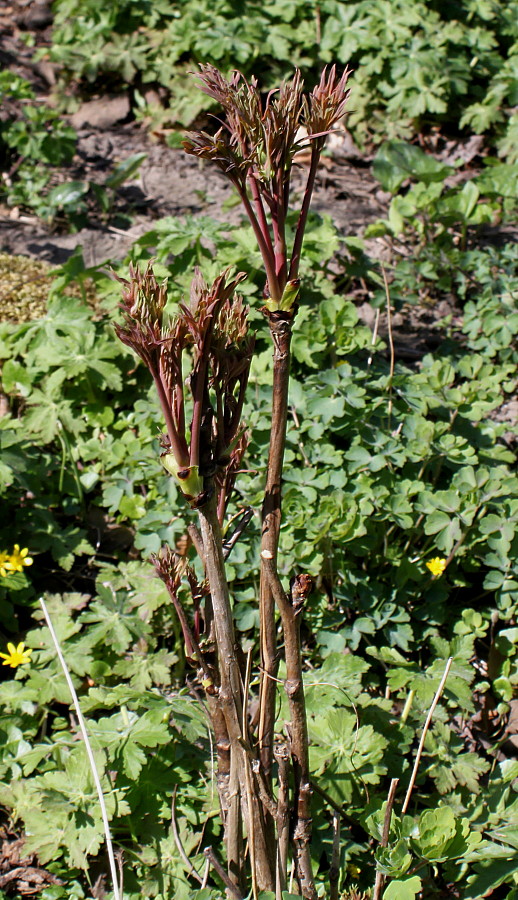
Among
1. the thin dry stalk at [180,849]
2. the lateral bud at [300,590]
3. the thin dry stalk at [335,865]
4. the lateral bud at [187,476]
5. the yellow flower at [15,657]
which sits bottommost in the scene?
the thin dry stalk at [180,849]

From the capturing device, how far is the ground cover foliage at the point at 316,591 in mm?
2074

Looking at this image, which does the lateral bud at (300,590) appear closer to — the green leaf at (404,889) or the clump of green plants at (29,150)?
the green leaf at (404,889)

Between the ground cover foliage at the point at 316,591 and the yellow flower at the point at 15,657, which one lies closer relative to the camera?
the ground cover foliage at the point at 316,591

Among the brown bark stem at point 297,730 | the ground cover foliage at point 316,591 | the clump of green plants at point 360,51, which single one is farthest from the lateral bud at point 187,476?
the clump of green plants at point 360,51

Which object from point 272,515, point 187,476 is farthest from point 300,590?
point 187,476

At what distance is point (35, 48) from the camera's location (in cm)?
647

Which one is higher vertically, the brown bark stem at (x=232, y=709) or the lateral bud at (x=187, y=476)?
the lateral bud at (x=187, y=476)

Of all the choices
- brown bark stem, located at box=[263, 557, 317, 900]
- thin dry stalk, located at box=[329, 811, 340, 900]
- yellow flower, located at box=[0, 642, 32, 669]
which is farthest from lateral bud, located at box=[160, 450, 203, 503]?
yellow flower, located at box=[0, 642, 32, 669]

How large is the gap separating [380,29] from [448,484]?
12.6 feet

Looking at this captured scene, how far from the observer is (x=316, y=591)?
2.66m

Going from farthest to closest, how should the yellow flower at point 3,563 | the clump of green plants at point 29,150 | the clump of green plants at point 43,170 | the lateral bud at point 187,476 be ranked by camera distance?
the clump of green plants at point 29,150 < the clump of green plants at point 43,170 < the yellow flower at point 3,563 < the lateral bud at point 187,476

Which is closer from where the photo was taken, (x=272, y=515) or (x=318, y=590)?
(x=272, y=515)

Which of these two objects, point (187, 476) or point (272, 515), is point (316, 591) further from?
point (187, 476)

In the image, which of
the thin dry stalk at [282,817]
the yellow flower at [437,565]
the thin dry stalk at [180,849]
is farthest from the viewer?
the yellow flower at [437,565]
